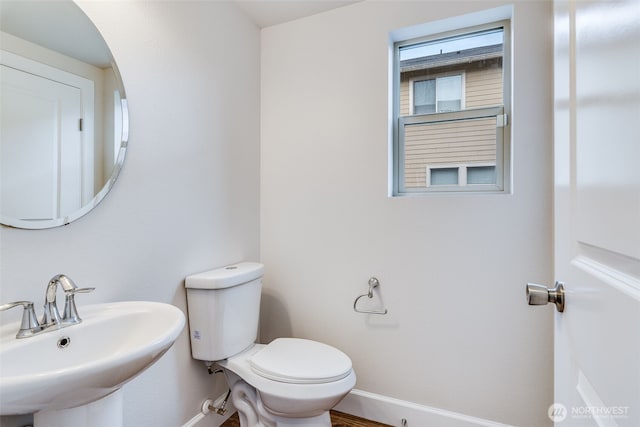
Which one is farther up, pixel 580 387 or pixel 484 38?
pixel 484 38

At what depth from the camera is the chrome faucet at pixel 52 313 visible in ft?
2.79

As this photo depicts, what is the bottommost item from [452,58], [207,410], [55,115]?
[207,410]

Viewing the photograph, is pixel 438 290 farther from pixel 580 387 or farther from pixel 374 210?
pixel 580 387

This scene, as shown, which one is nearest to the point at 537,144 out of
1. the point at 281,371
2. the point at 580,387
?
the point at 580,387

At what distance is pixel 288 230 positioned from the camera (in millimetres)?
1941

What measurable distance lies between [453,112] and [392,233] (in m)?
0.72

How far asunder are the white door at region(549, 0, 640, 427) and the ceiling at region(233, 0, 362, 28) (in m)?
1.41

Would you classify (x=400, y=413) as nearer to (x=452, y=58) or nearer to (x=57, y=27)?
(x=452, y=58)

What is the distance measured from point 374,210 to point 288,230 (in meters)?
0.55

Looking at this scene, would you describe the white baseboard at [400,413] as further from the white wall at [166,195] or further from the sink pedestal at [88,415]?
the sink pedestal at [88,415]

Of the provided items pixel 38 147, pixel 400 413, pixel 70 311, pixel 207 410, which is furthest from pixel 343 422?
pixel 38 147

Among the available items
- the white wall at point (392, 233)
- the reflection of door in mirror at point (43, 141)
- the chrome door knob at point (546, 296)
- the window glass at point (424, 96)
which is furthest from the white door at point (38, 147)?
the window glass at point (424, 96)

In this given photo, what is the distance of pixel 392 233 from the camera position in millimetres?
1693

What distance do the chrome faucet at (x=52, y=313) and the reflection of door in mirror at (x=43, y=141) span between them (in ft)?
0.73
